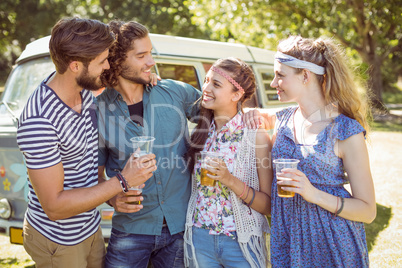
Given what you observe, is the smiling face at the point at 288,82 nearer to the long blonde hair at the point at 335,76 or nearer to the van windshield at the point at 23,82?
the long blonde hair at the point at 335,76

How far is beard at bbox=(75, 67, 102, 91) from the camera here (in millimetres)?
2248

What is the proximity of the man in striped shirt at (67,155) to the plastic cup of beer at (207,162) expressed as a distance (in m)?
0.32

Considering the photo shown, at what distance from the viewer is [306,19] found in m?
19.0

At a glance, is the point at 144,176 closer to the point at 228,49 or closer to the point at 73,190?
the point at 73,190

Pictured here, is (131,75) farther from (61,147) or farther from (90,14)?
(90,14)

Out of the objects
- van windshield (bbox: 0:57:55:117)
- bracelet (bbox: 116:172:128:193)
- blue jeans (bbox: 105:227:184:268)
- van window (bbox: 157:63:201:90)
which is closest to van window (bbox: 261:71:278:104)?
van window (bbox: 157:63:201:90)

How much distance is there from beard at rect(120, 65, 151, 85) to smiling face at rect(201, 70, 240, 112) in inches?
17.7

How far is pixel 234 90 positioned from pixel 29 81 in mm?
3045

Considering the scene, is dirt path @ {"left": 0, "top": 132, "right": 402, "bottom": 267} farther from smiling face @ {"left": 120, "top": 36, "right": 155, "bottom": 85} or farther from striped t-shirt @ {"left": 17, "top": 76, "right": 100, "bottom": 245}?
striped t-shirt @ {"left": 17, "top": 76, "right": 100, "bottom": 245}

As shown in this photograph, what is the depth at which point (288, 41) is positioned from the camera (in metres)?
2.49

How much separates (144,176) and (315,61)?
1295 millimetres

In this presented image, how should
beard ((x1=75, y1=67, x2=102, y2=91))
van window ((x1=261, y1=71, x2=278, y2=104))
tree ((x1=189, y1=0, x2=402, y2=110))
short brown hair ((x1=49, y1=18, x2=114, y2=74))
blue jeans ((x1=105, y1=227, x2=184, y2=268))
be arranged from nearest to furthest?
short brown hair ((x1=49, y1=18, x2=114, y2=74))
beard ((x1=75, y1=67, x2=102, y2=91))
blue jeans ((x1=105, y1=227, x2=184, y2=268))
van window ((x1=261, y1=71, x2=278, y2=104))
tree ((x1=189, y1=0, x2=402, y2=110))

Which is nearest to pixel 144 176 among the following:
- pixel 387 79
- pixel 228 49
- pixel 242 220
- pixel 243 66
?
pixel 242 220

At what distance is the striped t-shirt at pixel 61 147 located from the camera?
78.8 inches
